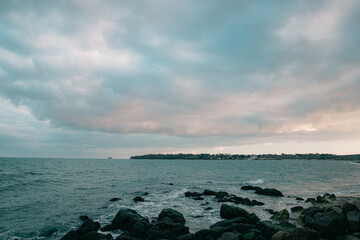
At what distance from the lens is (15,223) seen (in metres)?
20.2

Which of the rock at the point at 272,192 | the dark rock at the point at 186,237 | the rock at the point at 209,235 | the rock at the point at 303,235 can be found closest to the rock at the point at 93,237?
the dark rock at the point at 186,237

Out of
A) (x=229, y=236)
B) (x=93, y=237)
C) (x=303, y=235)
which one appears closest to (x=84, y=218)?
(x=93, y=237)

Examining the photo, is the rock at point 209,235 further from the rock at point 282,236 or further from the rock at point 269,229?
the rock at point 282,236

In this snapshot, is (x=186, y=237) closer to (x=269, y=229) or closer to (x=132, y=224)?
(x=132, y=224)

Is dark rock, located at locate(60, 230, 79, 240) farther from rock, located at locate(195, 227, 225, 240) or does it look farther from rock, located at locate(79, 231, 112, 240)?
rock, located at locate(195, 227, 225, 240)

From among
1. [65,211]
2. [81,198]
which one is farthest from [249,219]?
[81,198]

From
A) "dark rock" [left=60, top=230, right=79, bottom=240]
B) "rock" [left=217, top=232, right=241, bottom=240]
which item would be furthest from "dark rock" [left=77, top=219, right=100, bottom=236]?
"rock" [left=217, top=232, right=241, bottom=240]

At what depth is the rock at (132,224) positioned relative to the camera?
1676cm

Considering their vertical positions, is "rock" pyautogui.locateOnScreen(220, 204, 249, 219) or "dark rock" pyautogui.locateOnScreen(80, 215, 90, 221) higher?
"rock" pyautogui.locateOnScreen(220, 204, 249, 219)

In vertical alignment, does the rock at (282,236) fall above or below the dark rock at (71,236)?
above

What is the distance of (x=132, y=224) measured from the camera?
17922 millimetres

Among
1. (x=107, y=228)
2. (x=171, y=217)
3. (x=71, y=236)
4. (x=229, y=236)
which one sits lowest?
(x=107, y=228)

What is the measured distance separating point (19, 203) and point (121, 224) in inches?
707

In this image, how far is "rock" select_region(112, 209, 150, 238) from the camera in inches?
660
